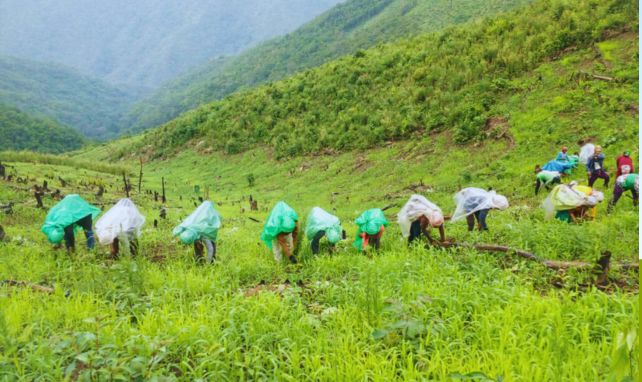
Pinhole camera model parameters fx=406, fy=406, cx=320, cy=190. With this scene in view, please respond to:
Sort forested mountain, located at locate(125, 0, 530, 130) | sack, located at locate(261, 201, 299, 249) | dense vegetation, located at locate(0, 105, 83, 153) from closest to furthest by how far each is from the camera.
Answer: sack, located at locate(261, 201, 299, 249)
forested mountain, located at locate(125, 0, 530, 130)
dense vegetation, located at locate(0, 105, 83, 153)

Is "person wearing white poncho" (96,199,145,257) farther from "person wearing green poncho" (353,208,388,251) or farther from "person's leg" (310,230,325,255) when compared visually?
"person wearing green poncho" (353,208,388,251)

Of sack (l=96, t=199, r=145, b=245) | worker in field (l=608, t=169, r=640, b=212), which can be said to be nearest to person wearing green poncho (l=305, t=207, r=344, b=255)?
sack (l=96, t=199, r=145, b=245)

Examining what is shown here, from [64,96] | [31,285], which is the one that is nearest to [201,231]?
[31,285]

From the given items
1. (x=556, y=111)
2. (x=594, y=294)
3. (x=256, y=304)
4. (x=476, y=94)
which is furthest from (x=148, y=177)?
(x=594, y=294)

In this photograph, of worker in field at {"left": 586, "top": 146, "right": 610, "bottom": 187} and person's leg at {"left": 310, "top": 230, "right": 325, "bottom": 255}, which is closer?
person's leg at {"left": 310, "top": 230, "right": 325, "bottom": 255}

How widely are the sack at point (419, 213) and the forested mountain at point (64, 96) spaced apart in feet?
423

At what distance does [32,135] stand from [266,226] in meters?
85.1

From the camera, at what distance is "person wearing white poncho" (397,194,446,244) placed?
7.71m

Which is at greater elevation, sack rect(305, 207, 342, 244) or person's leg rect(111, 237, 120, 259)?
sack rect(305, 207, 342, 244)

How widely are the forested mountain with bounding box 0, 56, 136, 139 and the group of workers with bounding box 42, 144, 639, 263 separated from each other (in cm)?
12584

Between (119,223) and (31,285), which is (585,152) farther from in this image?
(31,285)

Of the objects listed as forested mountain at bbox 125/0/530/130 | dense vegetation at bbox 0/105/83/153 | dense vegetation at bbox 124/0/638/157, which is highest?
forested mountain at bbox 125/0/530/130

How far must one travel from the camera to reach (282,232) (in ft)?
24.3

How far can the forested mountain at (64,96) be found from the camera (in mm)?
125750
